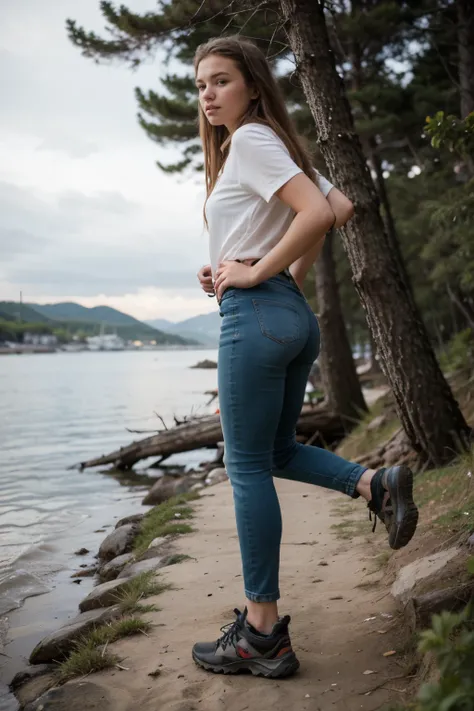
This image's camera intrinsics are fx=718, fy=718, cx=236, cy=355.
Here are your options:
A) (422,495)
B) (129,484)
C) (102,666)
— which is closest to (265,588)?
(102,666)

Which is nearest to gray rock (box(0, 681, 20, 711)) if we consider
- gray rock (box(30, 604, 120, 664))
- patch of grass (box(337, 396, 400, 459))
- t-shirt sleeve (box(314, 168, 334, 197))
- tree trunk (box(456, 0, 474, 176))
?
gray rock (box(30, 604, 120, 664))

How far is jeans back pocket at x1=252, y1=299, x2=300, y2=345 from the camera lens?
7.61 ft

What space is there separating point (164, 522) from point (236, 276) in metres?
3.90

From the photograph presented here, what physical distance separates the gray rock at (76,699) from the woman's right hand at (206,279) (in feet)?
4.89

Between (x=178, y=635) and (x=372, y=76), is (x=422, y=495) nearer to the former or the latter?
(x=178, y=635)

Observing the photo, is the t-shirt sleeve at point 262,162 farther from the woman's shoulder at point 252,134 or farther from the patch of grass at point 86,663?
the patch of grass at point 86,663

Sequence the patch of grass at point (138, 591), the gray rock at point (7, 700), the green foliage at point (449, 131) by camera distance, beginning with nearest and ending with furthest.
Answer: the gray rock at point (7, 700), the patch of grass at point (138, 591), the green foliage at point (449, 131)

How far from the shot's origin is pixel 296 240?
227 cm

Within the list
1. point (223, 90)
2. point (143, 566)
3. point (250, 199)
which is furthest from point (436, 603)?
point (143, 566)

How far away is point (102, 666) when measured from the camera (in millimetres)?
2787

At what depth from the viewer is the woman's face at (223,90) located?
2.49m

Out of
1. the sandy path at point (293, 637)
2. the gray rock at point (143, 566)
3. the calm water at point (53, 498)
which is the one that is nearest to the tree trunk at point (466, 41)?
the calm water at point (53, 498)

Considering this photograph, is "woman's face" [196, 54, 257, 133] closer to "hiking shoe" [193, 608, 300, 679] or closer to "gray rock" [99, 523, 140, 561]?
"hiking shoe" [193, 608, 300, 679]

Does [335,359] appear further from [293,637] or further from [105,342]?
[105,342]
